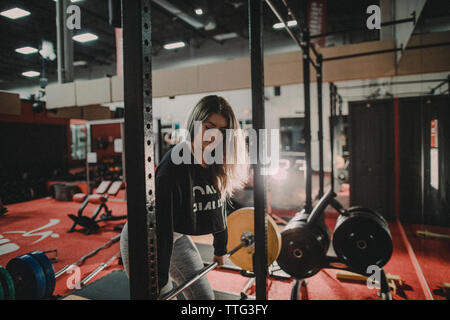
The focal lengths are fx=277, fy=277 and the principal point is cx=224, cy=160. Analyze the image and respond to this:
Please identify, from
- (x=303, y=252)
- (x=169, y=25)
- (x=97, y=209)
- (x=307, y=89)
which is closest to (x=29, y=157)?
(x=303, y=252)

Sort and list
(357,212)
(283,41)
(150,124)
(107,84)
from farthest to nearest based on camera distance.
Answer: (283,41)
(107,84)
(357,212)
(150,124)

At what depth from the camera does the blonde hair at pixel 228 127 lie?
154cm

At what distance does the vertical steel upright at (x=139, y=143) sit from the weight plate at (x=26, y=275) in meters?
0.48

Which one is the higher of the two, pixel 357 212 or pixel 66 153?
pixel 66 153

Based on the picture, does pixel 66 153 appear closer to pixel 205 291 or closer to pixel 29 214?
pixel 29 214

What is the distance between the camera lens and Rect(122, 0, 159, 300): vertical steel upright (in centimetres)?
74

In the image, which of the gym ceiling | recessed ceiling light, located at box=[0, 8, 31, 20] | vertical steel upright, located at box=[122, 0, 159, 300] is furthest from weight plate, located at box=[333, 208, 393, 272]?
recessed ceiling light, located at box=[0, 8, 31, 20]

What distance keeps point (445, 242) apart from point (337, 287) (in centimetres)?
114

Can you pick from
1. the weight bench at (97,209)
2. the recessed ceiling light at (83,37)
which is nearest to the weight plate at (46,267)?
the recessed ceiling light at (83,37)

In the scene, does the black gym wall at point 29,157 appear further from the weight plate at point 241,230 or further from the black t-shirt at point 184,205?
the weight plate at point 241,230

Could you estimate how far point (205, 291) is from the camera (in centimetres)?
163

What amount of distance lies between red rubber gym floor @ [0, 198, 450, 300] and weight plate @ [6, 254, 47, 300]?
0.10ft

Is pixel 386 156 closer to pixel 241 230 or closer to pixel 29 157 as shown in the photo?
pixel 241 230

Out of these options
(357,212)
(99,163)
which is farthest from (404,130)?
(99,163)
